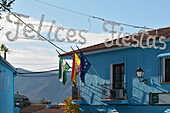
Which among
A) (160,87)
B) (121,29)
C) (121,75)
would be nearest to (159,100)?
(160,87)

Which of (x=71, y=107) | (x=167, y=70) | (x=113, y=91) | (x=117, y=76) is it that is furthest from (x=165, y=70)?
(x=71, y=107)

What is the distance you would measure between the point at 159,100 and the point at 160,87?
2.46 feet

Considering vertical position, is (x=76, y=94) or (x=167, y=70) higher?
(x=167, y=70)

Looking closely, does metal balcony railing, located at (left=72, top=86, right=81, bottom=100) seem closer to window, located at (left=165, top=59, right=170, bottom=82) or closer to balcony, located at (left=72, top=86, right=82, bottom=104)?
balcony, located at (left=72, top=86, right=82, bottom=104)

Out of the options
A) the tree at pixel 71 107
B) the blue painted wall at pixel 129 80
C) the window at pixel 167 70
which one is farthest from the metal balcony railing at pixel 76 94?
the window at pixel 167 70

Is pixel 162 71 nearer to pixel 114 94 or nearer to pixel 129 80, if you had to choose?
pixel 129 80

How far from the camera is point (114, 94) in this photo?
2311 centimetres

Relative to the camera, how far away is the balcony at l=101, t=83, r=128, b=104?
74.6 feet

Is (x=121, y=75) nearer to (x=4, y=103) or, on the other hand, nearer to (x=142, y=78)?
(x=142, y=78)

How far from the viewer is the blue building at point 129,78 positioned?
68.3 ft

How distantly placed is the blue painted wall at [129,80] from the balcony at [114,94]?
0.65 feet

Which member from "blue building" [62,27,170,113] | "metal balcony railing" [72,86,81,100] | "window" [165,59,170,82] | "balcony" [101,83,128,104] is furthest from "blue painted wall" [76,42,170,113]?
"window" [165,59,170,82]

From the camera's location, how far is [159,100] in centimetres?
2080

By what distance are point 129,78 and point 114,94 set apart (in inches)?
55.1
